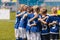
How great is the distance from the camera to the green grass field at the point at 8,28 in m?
3.29

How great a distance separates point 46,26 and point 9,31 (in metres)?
0.63

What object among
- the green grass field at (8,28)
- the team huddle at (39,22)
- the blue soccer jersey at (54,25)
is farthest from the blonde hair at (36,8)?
the green grass field at (8,28)

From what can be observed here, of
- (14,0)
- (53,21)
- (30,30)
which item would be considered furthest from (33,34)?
(14,0)

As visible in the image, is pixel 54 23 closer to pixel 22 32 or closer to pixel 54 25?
pixel 54 25

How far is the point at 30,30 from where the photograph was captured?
3.29m

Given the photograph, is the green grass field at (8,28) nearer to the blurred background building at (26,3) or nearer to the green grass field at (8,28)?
the green grass field at (8,28)

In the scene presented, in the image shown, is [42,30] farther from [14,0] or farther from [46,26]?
[14,0]

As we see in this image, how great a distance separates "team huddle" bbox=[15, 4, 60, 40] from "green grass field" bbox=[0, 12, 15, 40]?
0.34ft

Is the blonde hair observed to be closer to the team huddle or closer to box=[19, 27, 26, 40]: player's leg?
the team huddle

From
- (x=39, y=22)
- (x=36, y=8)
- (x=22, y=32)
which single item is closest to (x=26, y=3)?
(x=36, y=8)

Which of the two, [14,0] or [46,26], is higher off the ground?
[14,0]

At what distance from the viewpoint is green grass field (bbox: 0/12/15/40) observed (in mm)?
3295

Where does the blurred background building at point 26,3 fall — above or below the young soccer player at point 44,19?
above

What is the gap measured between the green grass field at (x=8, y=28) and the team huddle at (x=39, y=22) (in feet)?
0.34
